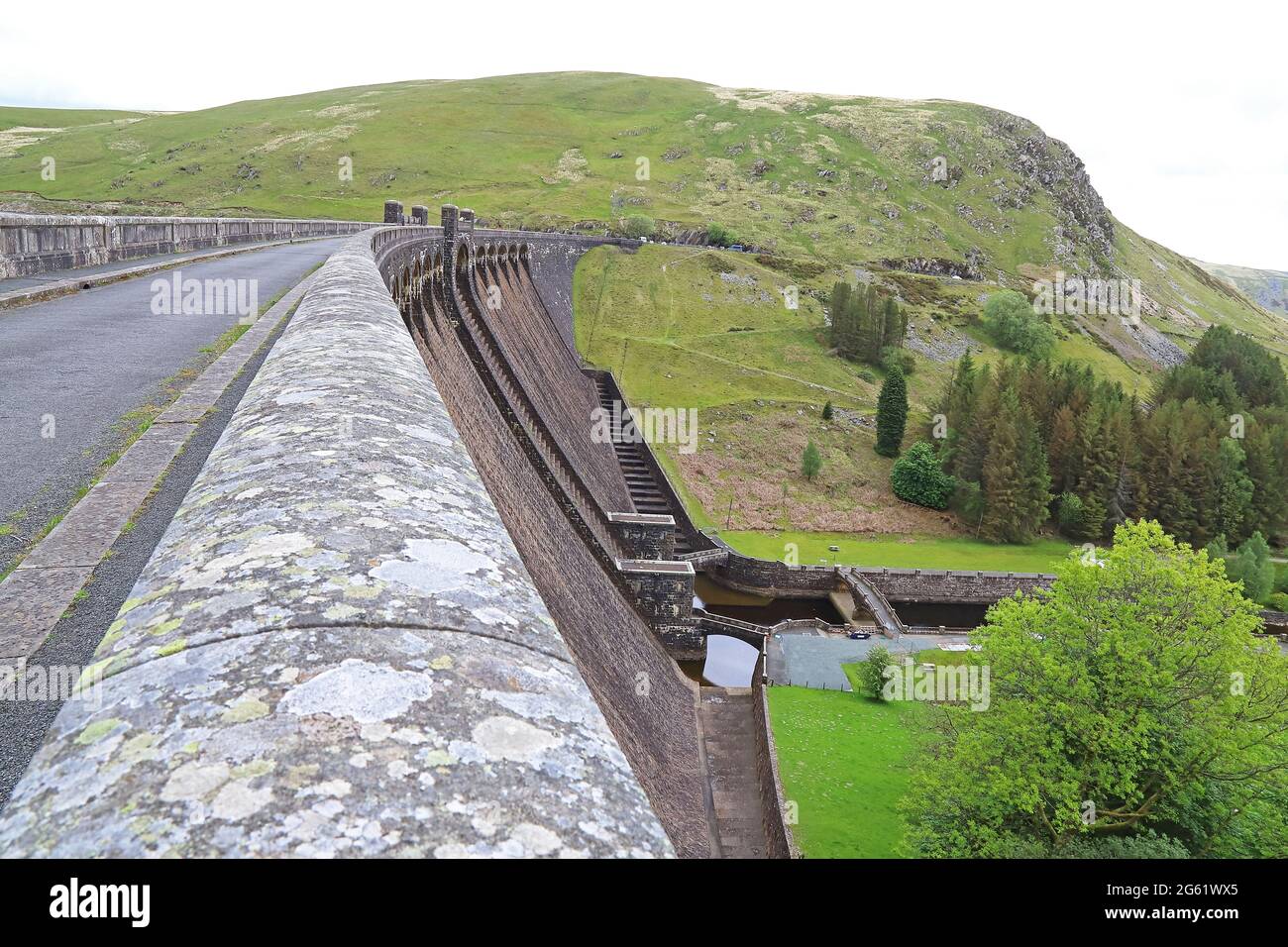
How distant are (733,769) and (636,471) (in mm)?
34585

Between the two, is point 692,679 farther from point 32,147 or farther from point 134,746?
point 32,147

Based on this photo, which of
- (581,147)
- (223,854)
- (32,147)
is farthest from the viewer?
(581,147)

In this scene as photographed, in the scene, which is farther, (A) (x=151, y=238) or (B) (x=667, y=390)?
(B) (x=667, y=390)

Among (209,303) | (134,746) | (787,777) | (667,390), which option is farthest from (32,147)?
(134,746)

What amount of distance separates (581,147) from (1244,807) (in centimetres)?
19165

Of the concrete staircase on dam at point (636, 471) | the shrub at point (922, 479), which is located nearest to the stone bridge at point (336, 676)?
the concrete staircase on dam at point (636, 471)

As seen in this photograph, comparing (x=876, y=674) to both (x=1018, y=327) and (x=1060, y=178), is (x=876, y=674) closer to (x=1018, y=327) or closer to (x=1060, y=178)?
(x=1018, y=327)

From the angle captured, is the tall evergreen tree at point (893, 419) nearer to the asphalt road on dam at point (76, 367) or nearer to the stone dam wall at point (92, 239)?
the stone dam wall at point (92, 239)

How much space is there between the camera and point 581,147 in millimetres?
190625

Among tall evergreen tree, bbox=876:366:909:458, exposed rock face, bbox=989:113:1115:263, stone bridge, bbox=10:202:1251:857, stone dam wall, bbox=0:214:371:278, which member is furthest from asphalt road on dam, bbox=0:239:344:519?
exposed rock face, bbox=989:113:1115:263

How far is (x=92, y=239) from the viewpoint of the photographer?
27.2 metres

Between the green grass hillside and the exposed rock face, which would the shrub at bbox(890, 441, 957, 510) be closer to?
the green grass hillside

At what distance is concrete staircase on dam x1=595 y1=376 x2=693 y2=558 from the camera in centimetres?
5896

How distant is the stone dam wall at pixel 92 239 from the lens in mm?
21766
